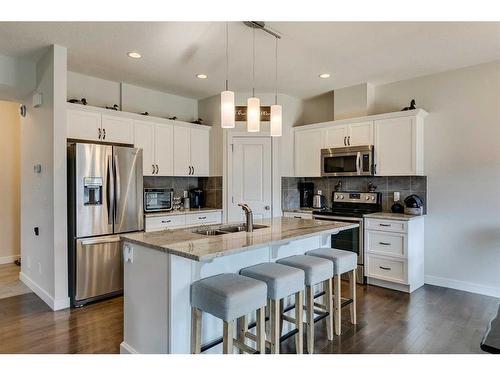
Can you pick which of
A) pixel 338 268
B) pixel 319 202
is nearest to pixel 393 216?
pixel 319 202

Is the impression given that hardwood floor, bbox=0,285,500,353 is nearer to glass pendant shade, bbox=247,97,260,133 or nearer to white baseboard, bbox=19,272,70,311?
white baseboard, bbox=19,272,70,311

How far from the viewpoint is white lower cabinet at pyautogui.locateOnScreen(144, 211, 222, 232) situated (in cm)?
418

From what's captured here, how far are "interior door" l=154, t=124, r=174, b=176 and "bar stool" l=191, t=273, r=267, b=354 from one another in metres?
2.81

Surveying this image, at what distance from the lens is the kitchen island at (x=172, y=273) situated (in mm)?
2053

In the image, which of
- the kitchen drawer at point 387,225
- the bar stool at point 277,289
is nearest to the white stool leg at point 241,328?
the bar stool at point 277,289

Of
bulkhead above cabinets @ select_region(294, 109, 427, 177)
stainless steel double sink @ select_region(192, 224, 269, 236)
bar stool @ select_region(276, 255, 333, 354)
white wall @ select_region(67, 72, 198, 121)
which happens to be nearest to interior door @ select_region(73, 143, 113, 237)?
white wall @ select_region(67, 72, 198, 121)

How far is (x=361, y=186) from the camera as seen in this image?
478cm

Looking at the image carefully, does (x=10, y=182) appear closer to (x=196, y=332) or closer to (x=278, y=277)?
(x=196, y=332)

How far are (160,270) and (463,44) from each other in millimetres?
3493

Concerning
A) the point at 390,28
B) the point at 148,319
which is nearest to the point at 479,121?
the point at 390,28

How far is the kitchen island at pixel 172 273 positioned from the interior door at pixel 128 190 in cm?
138

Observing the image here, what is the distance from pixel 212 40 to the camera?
3152mm

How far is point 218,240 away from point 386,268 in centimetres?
261
